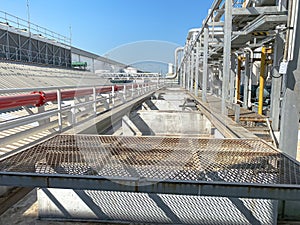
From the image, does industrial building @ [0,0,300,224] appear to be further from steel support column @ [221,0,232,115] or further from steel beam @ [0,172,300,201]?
steel support column @ [221,0,232,115]

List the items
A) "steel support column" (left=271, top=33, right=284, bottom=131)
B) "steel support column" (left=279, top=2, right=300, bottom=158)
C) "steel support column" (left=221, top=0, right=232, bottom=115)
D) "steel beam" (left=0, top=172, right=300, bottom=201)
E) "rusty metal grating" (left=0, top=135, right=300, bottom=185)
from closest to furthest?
"steel beam" (left=0, top=172, right=300, bottom=201) → "rusty metal grating" (left=0, top=135, right=300, bottom=185) → "steel support column" (left=279, top=2, right=300, bottom=158) → "steel support column" (left=221, top=0, right=232, bottom=115) → "steel support column" (left=271, top=33, right=284, bottom=131)

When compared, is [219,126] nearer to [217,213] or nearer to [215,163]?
[217,213]

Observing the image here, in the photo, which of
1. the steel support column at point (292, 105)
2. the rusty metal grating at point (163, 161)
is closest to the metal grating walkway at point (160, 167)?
the rusty metal grating at point (163, 161)

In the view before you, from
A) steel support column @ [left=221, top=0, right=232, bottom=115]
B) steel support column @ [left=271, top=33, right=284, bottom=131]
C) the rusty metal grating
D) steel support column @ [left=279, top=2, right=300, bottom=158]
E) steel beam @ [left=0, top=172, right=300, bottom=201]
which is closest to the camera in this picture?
steel beam @ [left=0, top=172, right=300, bottom=201]

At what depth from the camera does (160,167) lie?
1689 millimetres

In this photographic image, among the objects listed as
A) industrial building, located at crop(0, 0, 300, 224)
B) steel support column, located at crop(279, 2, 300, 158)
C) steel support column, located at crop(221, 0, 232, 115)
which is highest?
steel support column, located at crop(221, 0, 232, 115)

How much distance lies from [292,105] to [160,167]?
1530mm

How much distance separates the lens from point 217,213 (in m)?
2.23

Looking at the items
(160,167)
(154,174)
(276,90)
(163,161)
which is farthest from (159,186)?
(276,90)

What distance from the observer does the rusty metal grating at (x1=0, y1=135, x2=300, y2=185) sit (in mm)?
1559

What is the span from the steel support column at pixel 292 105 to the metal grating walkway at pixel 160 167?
25 centimetres

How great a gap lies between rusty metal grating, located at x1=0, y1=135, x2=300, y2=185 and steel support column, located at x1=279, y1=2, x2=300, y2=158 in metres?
0.27

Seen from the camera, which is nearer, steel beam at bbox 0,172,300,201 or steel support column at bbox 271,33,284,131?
steel beam at bbox 0,172,300,201

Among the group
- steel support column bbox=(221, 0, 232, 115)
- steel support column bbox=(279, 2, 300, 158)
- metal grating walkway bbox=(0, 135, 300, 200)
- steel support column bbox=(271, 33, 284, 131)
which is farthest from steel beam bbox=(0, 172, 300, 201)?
steel support column bbox=(271, 33, 284, 131)
